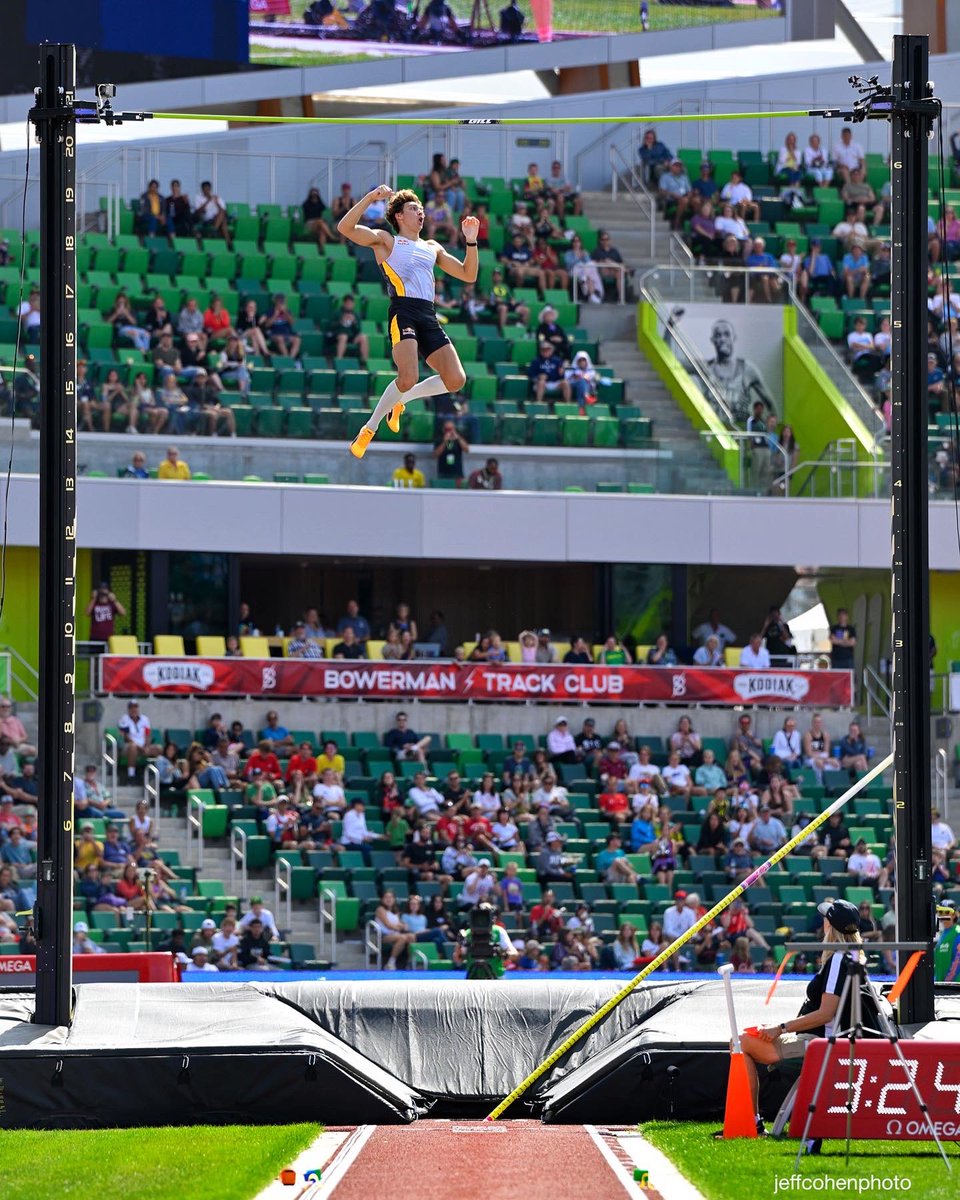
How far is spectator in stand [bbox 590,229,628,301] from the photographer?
103 feet

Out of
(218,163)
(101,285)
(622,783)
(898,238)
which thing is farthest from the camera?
(218,163)

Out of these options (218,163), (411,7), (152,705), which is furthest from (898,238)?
(411,7)

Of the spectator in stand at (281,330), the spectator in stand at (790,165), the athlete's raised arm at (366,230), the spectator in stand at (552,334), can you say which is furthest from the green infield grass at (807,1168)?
the spectator in stand at (790,165)

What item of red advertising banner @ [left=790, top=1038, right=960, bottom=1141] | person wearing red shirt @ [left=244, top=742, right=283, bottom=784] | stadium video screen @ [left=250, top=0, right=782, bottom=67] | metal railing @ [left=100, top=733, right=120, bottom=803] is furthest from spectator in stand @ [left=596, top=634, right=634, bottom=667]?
red advertising banner @ [left=790, top=1038, right=960, bottom=1141]

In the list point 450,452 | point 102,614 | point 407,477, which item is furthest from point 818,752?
point 102,614

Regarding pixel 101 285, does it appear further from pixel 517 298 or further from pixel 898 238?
pixel 898 238

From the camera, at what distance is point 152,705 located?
24.3 meters

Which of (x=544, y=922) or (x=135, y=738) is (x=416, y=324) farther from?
(x=135, y=738)

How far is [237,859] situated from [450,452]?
22.4 feet

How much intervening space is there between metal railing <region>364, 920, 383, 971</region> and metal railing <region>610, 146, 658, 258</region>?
587 inches

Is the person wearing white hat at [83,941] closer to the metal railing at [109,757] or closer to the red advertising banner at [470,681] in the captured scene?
the metal railing at [109,757]

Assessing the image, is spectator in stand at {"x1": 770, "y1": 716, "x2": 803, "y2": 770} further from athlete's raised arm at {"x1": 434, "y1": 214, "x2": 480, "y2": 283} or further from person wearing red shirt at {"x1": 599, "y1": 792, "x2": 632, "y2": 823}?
athlete's raised arm at {"x1": 434, "y1": 214, "x2": 480, "y2": 283}

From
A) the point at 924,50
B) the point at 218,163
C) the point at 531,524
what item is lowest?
the point at 531,524

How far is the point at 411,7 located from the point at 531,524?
12922mm
